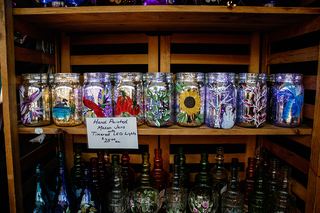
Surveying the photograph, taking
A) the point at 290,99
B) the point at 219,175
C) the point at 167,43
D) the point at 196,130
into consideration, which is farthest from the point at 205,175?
the point at 167,43

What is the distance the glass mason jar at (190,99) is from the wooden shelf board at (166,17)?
257mm

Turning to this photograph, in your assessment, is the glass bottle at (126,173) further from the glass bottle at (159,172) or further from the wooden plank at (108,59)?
the wooden plank at (108,59)

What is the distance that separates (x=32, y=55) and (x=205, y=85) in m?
0.84

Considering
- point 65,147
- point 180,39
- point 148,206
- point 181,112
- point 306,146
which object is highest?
point 180,39

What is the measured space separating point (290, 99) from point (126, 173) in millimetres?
853

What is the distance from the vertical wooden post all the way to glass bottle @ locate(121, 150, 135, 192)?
1.49 feet

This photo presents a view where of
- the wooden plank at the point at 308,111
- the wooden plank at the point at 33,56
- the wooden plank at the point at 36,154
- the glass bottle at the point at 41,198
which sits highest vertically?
the wooden plank at the point at 33,56

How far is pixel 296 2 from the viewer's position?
109cm

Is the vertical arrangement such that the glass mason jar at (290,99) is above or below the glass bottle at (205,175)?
above

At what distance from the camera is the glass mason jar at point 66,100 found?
0.95m

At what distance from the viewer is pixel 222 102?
0.92m

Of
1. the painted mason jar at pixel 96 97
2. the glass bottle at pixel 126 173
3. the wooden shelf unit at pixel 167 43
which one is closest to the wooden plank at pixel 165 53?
the wooden shelf unit at pixel 167 43

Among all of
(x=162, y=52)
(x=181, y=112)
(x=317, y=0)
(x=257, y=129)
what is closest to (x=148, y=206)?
(x=181, y=112)

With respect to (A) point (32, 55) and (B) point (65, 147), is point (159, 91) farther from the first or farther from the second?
(B) point (65, 147)
